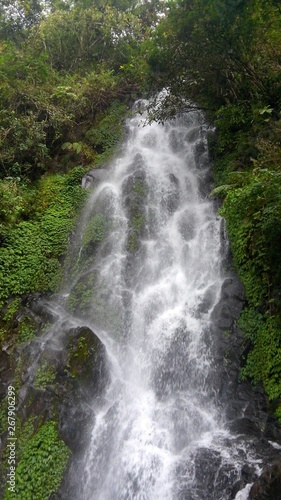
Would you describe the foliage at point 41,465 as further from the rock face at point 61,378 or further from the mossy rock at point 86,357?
the mossy rock at point 86,357

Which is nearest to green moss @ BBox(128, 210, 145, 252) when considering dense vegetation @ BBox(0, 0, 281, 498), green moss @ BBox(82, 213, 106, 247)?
green moss @ BBox(82, 213, 106, 247)

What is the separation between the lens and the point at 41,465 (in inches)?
252

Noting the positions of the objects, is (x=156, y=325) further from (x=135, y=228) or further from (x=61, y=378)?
(x=135, y=228)

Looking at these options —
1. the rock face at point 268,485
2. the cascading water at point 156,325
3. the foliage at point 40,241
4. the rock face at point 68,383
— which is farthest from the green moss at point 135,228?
the rock face at point 268,485

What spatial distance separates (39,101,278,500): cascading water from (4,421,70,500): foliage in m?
0.40

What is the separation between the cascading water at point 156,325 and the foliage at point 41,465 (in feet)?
1.31

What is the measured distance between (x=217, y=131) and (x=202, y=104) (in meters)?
1.04

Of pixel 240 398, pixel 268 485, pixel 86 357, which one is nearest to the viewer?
pixel 268 485

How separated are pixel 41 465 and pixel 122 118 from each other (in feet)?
42.6

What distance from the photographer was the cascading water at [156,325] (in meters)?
6.06

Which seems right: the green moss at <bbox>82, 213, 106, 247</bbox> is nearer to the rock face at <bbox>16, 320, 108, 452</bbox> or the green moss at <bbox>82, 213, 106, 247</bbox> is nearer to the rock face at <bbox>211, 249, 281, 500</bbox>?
the rock face at <bbox>16, 320, 108, 452</bbox>

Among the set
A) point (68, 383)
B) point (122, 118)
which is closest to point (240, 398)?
point (68, 383)

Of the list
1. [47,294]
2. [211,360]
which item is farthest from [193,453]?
[47,294]

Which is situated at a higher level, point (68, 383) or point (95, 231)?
point (95, 231)
